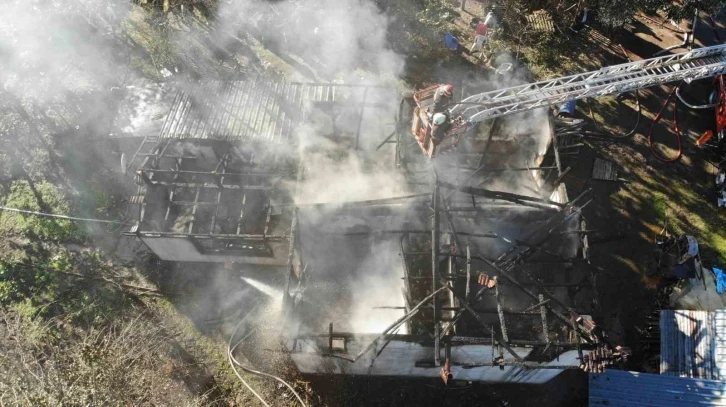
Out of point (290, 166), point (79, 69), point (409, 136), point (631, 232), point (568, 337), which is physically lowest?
point (568, 337)

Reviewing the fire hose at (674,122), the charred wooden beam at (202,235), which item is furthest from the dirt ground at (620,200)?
the charred wooden beam at (202,235)

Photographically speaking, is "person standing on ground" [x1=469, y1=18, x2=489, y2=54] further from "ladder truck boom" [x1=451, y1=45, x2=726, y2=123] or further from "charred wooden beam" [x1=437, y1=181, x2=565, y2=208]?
"charred wooden beam" [x1=437, y1=181, x2=565, y2=208]

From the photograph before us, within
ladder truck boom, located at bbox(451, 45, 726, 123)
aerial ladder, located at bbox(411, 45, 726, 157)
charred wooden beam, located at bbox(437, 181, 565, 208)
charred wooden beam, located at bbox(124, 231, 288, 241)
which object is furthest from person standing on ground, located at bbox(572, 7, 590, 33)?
charred wooden beam, located at bbox(124, 231, 288, 241)

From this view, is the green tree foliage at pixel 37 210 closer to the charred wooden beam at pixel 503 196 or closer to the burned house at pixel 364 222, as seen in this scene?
the burned house at pixel 364 222

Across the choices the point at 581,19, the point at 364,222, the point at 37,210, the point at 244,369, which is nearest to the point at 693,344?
the point at 364,222

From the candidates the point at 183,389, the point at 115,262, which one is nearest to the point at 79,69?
the point at 115,262

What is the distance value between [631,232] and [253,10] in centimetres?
1997

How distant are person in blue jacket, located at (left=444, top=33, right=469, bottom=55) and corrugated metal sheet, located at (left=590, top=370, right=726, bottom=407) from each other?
15308 millimetres

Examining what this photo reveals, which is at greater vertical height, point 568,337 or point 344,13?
point 344,13

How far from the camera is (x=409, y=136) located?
48.5 feet

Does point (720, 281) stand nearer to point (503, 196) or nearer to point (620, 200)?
point (620, 200)

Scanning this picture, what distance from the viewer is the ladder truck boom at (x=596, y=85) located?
1149 centimetres

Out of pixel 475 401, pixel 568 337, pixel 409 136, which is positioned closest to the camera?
pixel 568 337

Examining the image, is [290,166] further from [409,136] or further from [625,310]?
[625,310]
